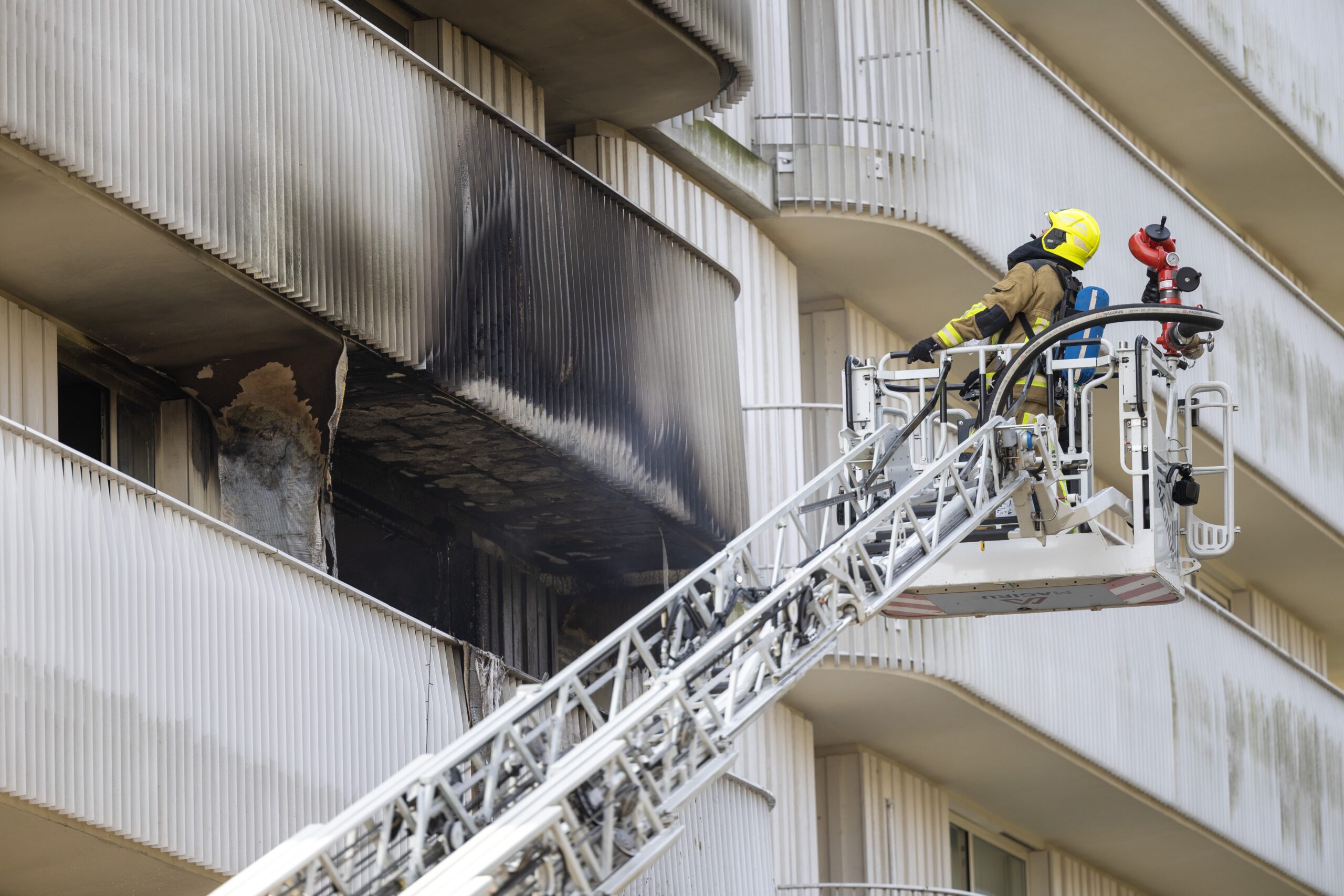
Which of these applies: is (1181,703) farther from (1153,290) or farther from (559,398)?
(559,398)

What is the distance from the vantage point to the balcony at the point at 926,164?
2053 cm

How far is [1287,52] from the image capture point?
94.7 ft

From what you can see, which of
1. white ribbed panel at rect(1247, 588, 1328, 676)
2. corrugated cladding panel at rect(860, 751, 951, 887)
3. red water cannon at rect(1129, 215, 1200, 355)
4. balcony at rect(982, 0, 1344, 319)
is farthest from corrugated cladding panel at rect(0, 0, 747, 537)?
white ribbed panel at rect(1247, 588, 1328, 676)

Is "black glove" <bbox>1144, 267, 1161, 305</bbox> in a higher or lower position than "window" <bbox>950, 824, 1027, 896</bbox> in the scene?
higher

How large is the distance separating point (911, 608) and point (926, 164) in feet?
20.2

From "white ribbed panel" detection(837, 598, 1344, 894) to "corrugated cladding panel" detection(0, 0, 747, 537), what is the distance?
309cm

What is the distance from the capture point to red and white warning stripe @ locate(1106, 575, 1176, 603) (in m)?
15.0

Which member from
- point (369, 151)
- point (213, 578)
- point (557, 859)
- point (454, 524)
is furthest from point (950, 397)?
point (557, 859)

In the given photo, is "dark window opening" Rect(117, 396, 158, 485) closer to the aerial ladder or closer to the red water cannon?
the aerial ladder

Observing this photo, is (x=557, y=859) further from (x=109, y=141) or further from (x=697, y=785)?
(x=109, y=141)

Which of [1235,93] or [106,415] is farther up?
[1235,93]

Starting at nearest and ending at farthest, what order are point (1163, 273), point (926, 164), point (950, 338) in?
point (950, 338)
point (1163, 273)
point (926, 164)

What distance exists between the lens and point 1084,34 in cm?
2619

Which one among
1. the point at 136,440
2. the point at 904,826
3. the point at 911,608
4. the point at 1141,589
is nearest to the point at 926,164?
the point at 904,826
